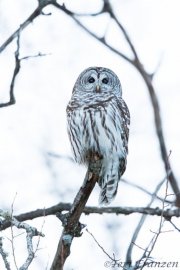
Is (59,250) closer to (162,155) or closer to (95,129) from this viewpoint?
(95,129)

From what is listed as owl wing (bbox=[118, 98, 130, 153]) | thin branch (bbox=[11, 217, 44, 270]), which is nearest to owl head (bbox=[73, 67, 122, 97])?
owl wing (bbox=[118, 98, 130, 153])

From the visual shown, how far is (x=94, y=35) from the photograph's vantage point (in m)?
9.36

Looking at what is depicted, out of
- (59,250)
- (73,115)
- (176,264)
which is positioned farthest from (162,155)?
(59,250)

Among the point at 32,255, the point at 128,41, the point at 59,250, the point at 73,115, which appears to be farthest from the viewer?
the point at 128,41

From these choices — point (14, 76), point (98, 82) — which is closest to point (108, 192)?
point (98, 82)

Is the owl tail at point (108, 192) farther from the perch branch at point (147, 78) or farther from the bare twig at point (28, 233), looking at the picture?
the bare twig at point (28, 233)

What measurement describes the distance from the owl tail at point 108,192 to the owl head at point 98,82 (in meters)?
1.02

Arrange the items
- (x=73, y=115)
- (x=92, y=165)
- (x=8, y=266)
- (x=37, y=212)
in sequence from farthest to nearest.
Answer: (x=73, y=115), (x=37, y=212), (x=92, y=165), (x=8, y=266)

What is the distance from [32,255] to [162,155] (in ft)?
10.8

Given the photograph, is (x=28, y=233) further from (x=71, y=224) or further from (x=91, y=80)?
(x=91, y=80)

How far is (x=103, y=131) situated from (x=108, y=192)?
2.18 feet

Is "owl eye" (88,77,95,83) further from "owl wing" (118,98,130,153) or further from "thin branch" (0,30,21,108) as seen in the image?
"thin branch" (0,30,21,108)

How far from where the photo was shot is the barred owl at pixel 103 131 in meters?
7.37

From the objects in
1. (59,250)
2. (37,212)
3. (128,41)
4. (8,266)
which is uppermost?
(128,41)
